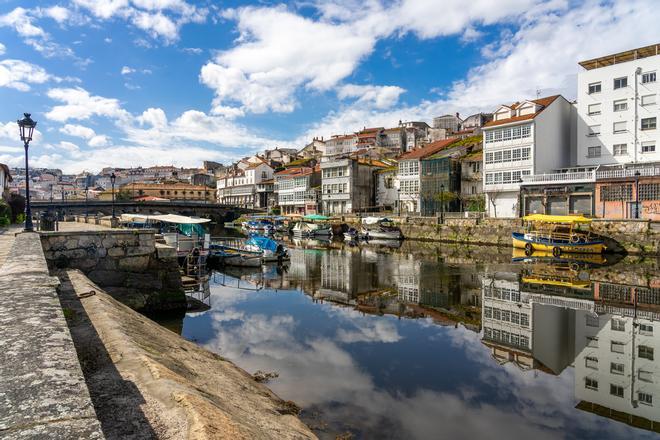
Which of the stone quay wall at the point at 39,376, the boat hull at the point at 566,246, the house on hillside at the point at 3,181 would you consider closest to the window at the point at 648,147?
A: the boat hull at the point at 566,246

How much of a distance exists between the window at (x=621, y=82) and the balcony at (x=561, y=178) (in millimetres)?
12073

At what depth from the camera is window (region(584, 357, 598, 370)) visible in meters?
11.8

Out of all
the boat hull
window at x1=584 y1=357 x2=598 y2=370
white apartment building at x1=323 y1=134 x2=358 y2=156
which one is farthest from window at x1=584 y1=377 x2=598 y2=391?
white apartment building at x1=323 y1=134 x2=358 y2=156

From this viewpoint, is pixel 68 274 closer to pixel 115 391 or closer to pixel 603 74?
pixel 115 391

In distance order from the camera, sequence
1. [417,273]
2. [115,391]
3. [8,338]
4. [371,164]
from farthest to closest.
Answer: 1. [371,164]
2. [417,273]
3. [115,391]
4. [8,338]

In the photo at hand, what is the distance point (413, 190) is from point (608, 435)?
60649 millimetres

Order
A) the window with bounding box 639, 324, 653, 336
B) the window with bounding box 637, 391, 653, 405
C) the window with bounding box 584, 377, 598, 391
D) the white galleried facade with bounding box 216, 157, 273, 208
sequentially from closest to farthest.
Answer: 1. the window with bounding box 637, 391, 653, 405
2. the window with bounding box 584, 377, 598, 391
3. the window with bounding box 639, 324, 653, 336
4. the white galleried facade with bounding box 216, 157, 273, 208

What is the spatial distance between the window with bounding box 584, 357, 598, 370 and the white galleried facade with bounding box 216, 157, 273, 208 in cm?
9990

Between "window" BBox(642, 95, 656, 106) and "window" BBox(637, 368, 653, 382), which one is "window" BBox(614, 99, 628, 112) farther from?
"window" BBox(637, 368, 653, 382)

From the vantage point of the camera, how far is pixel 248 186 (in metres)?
115

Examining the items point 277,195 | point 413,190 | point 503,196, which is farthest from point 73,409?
point 277,195

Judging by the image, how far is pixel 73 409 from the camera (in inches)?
88.0

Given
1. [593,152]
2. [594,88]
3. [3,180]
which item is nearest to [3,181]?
[3,180]

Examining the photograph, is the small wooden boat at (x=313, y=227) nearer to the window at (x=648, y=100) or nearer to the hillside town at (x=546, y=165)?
the hillside town at (x=546, y=165)
